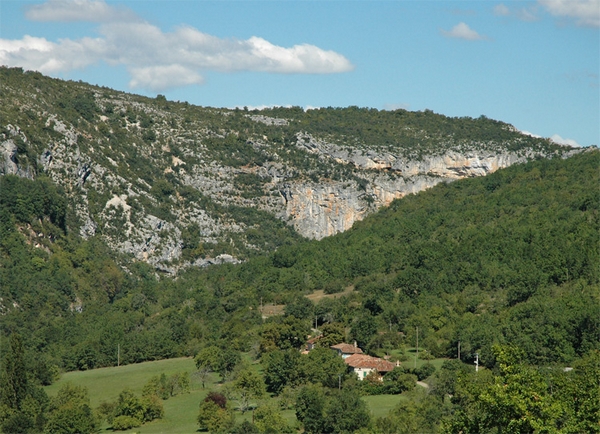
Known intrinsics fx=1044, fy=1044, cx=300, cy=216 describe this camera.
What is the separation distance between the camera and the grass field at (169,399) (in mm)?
63375

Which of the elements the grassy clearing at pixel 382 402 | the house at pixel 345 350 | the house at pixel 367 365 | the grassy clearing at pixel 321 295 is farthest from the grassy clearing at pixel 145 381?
the grassy clearing at pixel 321 295

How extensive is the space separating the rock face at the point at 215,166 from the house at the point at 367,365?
63.7 meters

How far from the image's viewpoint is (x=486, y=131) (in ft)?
579

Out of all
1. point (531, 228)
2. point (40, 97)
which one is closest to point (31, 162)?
point (40, 97)

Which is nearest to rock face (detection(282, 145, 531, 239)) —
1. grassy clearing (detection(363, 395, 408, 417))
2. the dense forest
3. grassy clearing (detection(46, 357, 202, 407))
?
the dense forest

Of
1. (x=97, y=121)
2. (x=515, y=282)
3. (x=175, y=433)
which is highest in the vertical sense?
(x=97, y=121)

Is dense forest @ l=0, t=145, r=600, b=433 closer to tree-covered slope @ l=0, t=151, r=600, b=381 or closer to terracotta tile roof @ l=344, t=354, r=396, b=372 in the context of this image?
tree-covered slope @ l=0, t=151, r=600, b=381

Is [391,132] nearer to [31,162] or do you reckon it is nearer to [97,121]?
[97,121]

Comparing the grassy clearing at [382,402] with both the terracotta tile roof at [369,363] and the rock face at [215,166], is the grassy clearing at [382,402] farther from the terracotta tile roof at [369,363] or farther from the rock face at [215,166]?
the rock face at [215,166]

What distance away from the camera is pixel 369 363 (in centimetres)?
7700

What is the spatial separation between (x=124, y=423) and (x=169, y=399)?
9842 mm

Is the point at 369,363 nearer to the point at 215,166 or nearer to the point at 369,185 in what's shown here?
the point at 369,185

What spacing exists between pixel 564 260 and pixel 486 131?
269 feet

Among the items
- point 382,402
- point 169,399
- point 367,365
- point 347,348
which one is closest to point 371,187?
point 347,348
